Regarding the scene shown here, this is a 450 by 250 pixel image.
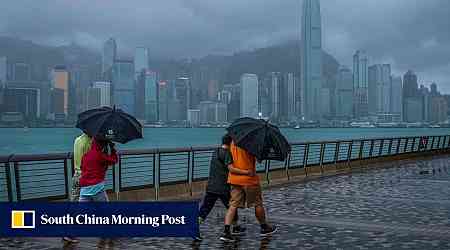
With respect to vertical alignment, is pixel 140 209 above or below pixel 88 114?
below

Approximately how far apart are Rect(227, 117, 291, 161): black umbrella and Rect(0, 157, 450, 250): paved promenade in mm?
1259

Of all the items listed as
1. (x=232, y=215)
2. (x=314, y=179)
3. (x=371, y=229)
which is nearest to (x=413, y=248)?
(x=371, y=229)

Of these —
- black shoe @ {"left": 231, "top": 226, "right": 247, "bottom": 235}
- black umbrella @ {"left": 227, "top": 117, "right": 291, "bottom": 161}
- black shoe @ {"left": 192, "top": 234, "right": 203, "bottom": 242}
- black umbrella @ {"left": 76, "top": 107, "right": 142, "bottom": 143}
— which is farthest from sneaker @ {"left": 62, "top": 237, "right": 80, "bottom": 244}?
black umbrella @ {"left": 227, "top": 117, "right": 291, "bottom": 161}

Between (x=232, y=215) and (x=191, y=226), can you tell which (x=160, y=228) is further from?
(x=232, y=215)

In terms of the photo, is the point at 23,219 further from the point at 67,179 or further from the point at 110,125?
the point at 67,179

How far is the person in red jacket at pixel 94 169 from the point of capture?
8148mm

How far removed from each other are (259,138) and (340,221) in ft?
9.12

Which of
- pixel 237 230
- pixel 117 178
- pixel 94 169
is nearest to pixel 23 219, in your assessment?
pixel 94 169

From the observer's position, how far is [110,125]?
8141mm

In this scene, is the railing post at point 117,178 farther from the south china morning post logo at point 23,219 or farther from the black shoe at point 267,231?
the south china morning post logo at point 23,219

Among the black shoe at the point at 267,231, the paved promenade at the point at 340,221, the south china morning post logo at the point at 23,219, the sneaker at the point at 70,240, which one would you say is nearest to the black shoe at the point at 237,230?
the paved promenade at the point at 340,221

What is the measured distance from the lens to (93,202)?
813 centimetres

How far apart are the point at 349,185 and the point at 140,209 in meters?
10.7

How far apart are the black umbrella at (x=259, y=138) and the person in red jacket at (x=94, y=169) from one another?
71.2 inches
